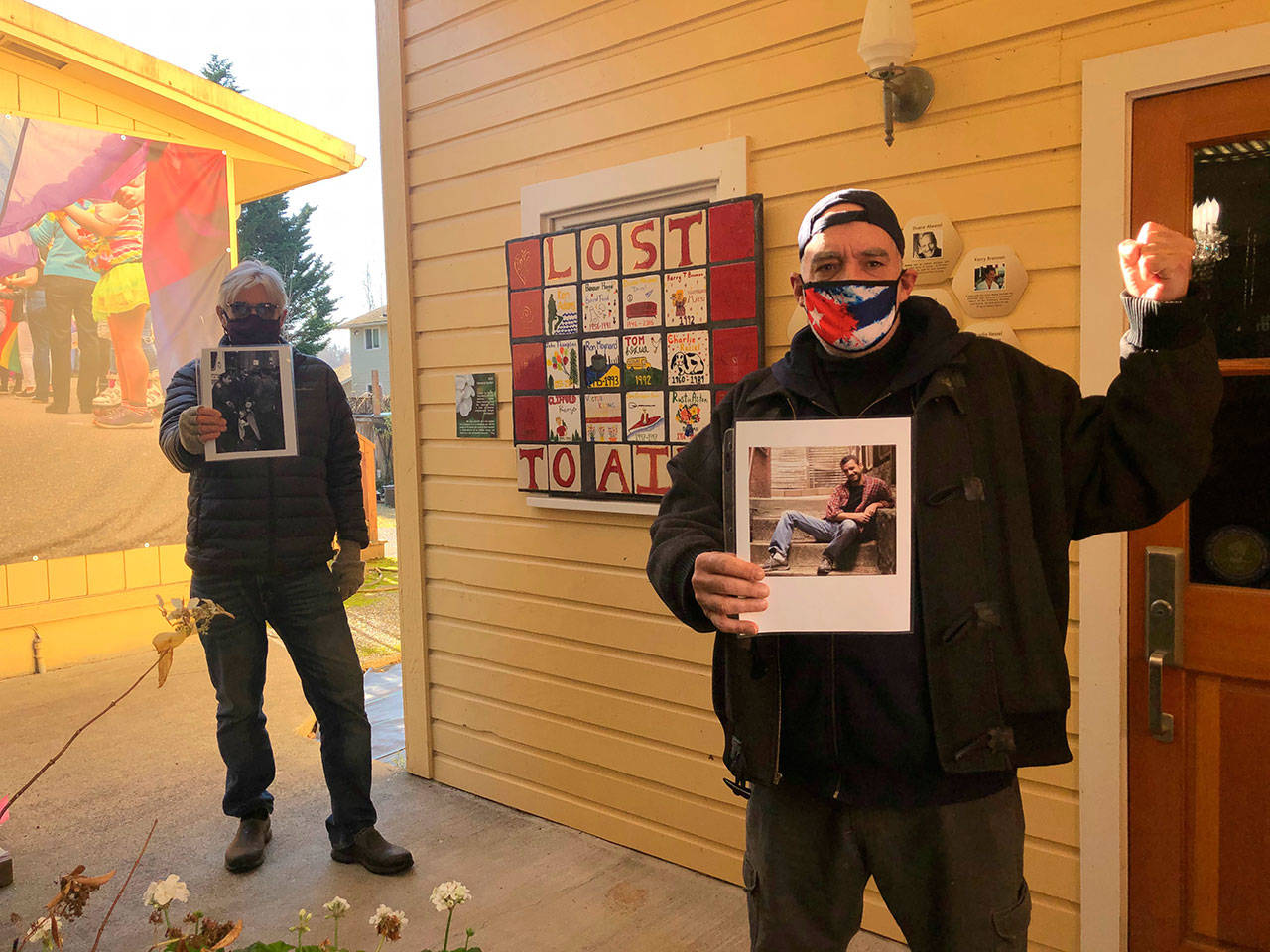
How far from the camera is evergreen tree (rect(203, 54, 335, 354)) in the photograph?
84.4 feet

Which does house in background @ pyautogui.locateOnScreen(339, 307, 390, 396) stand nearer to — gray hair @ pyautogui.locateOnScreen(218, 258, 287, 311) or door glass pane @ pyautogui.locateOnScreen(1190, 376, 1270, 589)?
gray hair @ pyautogui.locateOnScreen(218, 258, 287, 311)

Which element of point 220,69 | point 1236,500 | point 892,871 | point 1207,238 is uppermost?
point 220,69

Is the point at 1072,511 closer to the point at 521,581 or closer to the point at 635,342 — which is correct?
the point at 635,342

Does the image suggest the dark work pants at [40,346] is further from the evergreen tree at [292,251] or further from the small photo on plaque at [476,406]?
the evergreen tree at [292,251]

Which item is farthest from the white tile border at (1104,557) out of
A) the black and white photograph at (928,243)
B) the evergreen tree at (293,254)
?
the evergreen tree at (293,254)

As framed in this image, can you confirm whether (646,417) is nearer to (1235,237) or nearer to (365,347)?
(1235,237)

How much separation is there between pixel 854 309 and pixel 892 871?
89cm

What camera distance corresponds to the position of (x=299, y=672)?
10.1ft

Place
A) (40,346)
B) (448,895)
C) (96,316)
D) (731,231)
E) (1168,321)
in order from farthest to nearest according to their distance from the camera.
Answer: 1. (96,316)
2. (40,346)
3. (731,231)
4. (1168,321)
5. (448,895)

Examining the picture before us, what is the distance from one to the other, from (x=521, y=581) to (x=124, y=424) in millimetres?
3954

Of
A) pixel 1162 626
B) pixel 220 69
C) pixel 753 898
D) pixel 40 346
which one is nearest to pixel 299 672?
pixel 753 898

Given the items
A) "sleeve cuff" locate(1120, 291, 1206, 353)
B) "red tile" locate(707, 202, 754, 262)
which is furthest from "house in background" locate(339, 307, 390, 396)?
"sleeve cuff" locate(1120, 291, 1206, 353)

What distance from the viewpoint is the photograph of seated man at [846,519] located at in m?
1.35

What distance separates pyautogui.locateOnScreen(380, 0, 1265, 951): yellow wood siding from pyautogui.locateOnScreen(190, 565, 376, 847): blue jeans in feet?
2.32
